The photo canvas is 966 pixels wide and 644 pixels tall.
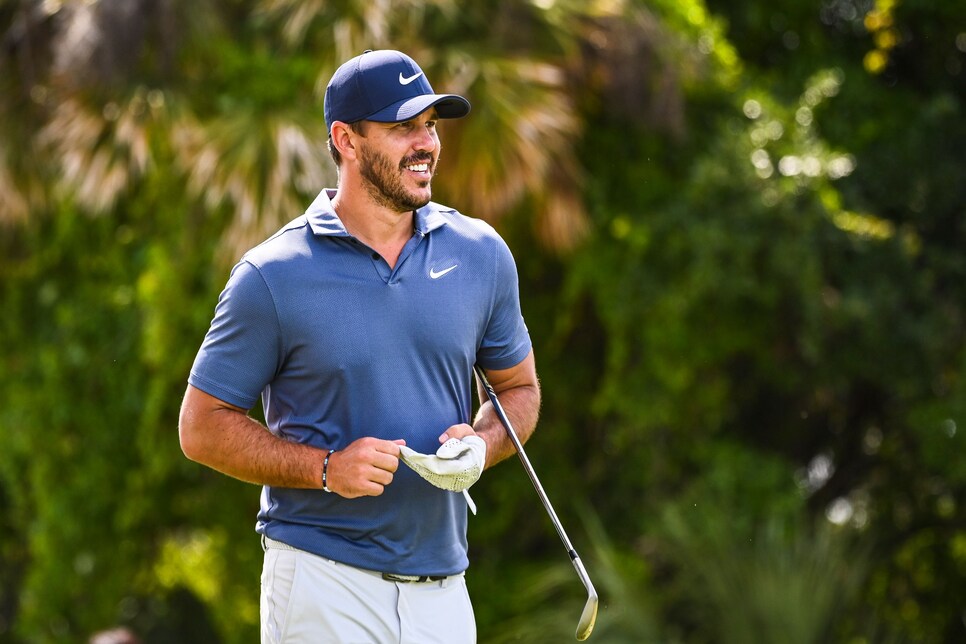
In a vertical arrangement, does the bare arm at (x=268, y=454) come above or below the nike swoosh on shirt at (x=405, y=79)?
below

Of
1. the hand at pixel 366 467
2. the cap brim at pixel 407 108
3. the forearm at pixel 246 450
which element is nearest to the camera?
the hand at pixel 366 467

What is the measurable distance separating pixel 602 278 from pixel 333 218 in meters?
5.46

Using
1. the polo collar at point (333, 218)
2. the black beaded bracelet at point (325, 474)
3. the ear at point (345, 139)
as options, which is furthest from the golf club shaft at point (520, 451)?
the ear at point (345, 139)

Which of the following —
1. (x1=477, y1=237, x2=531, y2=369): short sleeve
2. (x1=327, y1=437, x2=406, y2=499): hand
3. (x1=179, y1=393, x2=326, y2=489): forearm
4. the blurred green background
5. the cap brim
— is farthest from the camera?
the blurred green background

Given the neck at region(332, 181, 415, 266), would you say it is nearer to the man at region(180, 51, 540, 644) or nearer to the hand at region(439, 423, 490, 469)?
the man at region(180, 51, 540, 644)

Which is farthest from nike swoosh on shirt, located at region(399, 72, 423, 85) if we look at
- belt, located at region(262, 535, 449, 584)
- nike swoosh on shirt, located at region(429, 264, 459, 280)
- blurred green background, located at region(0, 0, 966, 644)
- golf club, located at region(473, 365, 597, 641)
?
blurred green background, located at region(0, 0, 966, 644)

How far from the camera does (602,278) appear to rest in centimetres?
882

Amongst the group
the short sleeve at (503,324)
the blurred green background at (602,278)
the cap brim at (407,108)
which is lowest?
the blurred green background at (602,278)

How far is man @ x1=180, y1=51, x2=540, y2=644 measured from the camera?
3.31 metres

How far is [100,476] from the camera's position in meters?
9.45

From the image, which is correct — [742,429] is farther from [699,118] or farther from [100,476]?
[100,476]

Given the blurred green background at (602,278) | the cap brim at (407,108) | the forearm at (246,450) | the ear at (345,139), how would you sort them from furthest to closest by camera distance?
the blurred green background at (602,278), the ear at (345,139), the cap brim at (407,108), the forearm at (246,450)

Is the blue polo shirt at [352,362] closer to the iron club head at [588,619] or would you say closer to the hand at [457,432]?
the hand at [457,432]

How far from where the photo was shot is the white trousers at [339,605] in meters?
3.38
